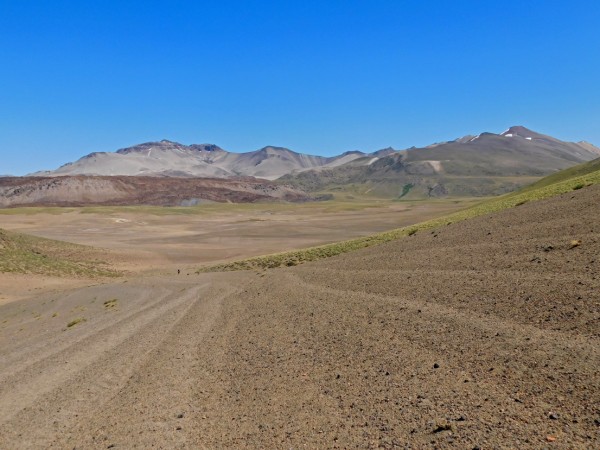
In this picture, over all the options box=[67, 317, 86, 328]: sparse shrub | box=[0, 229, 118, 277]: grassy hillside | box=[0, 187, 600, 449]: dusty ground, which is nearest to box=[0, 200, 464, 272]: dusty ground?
box=[0, 229, 118, 277]: grassy hillside

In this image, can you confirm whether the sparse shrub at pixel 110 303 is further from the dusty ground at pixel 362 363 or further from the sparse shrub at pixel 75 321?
the dusty ground at pixel 362 363

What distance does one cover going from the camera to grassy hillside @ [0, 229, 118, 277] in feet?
148

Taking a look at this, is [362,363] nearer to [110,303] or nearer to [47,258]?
[110,303]

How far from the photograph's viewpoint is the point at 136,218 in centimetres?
Result: 13862

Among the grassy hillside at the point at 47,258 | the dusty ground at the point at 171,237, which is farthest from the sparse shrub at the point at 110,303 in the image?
the dusty ground at the point at 171,237

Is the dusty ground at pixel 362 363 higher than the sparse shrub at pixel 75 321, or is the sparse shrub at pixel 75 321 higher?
the dusty ground at pixel 362 363

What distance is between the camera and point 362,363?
11.4 metres

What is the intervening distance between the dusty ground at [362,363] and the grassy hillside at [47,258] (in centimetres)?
2551

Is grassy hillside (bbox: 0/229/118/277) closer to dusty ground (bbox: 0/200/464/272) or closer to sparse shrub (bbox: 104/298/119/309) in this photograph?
dusty ground (bbox: 0/200/464/272)

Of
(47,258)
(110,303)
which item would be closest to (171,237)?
(47,258)

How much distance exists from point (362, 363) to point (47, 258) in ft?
154

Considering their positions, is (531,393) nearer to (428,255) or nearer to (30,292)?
(428,255)

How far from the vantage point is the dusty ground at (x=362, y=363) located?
8.29 meters

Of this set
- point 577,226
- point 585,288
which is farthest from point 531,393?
point 577,226
